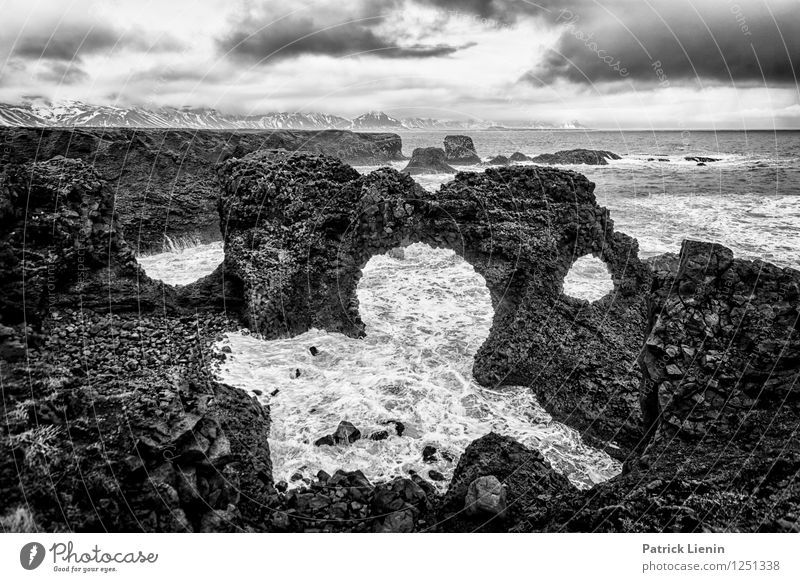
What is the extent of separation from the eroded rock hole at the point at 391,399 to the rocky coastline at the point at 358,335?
641mm

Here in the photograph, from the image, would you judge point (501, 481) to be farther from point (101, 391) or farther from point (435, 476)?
point (101, 391)

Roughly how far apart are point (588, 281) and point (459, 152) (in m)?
78.1

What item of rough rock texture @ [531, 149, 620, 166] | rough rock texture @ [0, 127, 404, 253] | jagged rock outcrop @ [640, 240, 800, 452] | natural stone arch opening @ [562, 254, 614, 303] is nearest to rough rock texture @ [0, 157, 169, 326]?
rough rock texture @ [0, 127, 404, 253]

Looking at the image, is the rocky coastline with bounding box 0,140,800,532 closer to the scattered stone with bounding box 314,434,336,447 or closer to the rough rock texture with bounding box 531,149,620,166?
the scattered stone with bounding box 314,434,336,447

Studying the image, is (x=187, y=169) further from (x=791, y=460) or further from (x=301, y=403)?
(x=791, y=460)

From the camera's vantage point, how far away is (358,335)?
18.1 m

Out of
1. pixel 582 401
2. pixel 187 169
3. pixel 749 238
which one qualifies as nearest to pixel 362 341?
pixel 582 401

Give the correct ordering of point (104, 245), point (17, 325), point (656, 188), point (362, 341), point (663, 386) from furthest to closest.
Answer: point (656, 188)
point (362, 341)
point (104, 245)
point (17, 325)
point (663, 386)

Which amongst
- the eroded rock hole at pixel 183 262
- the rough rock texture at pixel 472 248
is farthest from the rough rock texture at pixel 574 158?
the rough rock texture at pixel 472 248

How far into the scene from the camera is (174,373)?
13656 mm

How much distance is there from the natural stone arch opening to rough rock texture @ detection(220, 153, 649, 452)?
12.5ft

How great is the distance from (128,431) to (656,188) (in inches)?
2336

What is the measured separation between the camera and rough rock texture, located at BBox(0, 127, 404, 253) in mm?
34094

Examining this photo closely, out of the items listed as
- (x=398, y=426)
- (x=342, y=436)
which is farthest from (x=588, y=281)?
(x=342, y=436)
